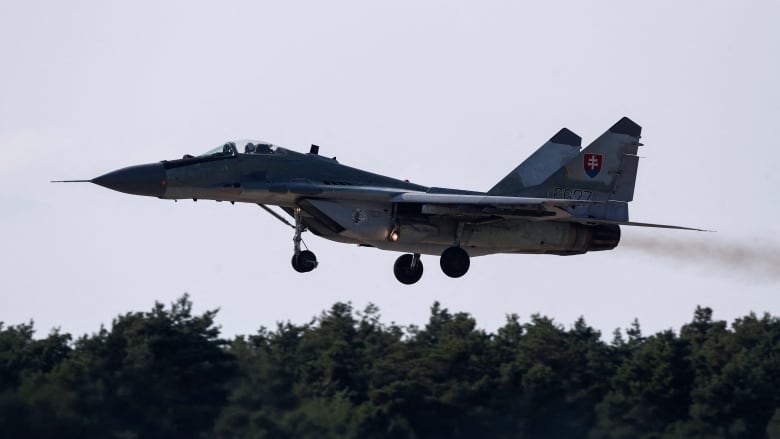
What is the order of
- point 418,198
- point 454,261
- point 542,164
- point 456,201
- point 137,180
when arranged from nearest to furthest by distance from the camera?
point 137,180, point 456,201, point 418,198, point 454,261, point 542,164

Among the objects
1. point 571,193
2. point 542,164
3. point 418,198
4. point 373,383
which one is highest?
point 542,164

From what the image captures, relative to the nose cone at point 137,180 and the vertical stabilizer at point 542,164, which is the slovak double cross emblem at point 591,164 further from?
the nose cone at point 137,180

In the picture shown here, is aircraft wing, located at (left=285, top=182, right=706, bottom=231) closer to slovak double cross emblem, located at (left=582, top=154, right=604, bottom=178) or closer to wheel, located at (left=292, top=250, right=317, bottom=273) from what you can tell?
wheel, located at (left=292, top=250, right=317, bottom=273)

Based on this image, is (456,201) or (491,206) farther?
(491,206)

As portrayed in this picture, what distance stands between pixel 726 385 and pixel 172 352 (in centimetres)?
1113

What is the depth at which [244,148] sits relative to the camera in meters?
27.2

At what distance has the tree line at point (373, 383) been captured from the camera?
1014 inches

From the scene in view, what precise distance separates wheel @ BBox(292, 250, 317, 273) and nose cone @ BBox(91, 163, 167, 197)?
2507mm

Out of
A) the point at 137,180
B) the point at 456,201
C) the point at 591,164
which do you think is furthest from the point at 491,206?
the point at 137,180

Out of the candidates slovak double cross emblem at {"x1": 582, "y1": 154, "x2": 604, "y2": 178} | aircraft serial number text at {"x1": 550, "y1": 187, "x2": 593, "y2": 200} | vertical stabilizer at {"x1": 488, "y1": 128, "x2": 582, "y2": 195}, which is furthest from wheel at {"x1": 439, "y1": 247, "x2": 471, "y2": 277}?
slovak double cross emblem at {"x1": 582, "y1": 154, "x2": 604, "y2": 178}

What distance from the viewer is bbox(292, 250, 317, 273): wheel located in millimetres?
27016

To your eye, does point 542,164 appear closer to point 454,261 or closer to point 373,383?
point 454,261

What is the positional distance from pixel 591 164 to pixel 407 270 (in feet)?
12.5

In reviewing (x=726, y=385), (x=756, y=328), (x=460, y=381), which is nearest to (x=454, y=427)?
(x=460, y=381)
